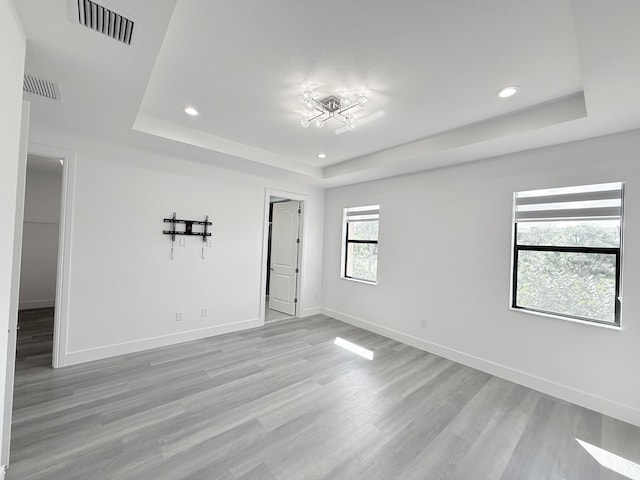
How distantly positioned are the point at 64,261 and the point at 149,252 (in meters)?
0.81

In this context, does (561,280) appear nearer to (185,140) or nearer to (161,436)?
(161,436)

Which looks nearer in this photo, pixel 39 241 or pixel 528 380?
pixel 528 380

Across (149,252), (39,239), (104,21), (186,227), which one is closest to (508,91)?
(104,21)

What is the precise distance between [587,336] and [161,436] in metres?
3.85

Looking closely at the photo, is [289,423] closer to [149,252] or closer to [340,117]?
[149,252]

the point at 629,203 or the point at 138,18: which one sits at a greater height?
the point at 138,18

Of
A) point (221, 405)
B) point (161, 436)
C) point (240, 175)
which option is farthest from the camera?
point (240, 175)

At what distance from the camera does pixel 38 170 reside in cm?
504

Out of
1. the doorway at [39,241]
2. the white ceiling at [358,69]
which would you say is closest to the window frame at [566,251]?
the white ceiling at [358,69]

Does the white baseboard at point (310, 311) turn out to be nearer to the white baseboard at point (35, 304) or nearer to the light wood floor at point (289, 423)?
the light wood floor at point (289, 423)

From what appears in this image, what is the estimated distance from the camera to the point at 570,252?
2.73m

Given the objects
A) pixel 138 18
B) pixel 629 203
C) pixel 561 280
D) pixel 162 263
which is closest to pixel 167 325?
pixel 162 263

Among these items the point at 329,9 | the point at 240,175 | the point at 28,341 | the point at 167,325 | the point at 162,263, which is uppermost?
the point at 329,9

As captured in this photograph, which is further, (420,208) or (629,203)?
(420,208)
